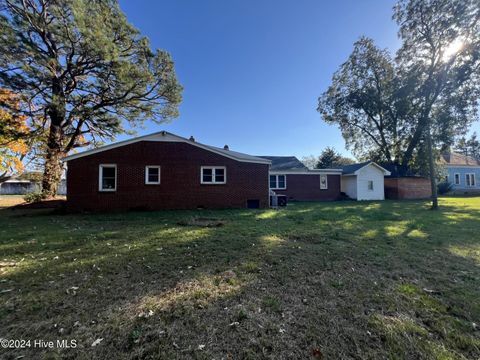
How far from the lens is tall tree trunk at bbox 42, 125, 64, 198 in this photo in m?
17.6

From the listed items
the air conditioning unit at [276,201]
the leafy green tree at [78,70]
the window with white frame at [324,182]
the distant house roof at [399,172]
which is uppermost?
the leafy green tree at [78,70]

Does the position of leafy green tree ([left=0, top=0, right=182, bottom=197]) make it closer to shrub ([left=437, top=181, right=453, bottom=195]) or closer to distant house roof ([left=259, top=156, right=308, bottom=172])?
distant house roof ([left=259, top=156, right=308, bottom=172])

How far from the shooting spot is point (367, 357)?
2.24 metres

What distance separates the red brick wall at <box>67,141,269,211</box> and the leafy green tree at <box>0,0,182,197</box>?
7.91 meters

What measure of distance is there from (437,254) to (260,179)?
9658mm

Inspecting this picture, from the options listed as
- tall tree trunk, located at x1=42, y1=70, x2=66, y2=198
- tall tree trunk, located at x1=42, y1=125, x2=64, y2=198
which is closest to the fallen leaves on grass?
tall tree trunk, located at x1=42, y1=70, x2=66, y2=198

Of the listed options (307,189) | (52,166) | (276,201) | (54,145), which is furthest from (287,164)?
(54,145)

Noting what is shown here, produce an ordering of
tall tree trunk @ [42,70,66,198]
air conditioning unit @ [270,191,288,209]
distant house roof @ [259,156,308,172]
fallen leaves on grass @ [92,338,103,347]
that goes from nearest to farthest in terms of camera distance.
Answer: fallen leaves on grass @ [92,338,103,347]
air conditioning unit @ [270,191,288,209]
tall tree trunk @ [42,70,66,198]
distant house roof @ [259,156,308,172]

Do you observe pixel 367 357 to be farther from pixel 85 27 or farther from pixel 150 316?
pixel 85 27

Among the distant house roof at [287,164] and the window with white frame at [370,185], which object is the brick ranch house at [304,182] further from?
the window with white frame at [370,185]

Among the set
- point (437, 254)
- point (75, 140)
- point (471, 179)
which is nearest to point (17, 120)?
point (75, 140)

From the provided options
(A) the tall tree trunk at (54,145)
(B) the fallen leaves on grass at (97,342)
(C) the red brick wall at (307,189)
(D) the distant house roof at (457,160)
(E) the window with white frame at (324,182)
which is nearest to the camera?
(B) the fallen leaves on grass at (97,342)

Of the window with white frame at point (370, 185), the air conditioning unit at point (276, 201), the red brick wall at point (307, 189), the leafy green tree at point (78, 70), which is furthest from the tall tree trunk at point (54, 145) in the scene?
the window with white frame at point (370, 185)

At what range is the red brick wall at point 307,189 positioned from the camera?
20844mm
